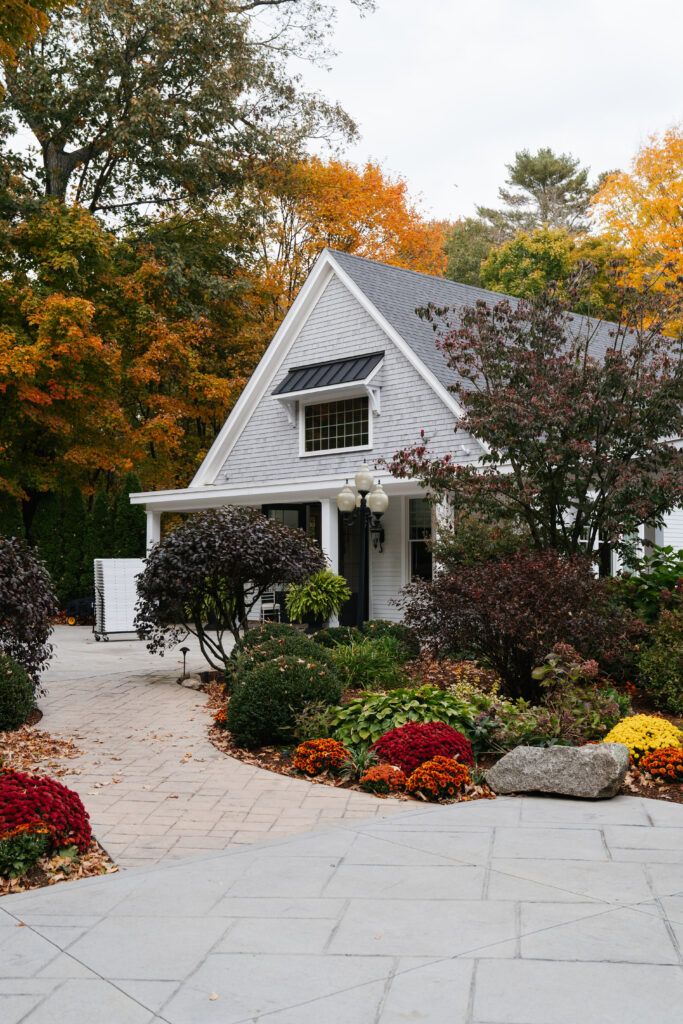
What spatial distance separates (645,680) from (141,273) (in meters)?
18.5

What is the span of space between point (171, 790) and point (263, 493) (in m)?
11.6

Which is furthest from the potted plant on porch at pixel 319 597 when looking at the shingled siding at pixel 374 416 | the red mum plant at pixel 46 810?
the red mum plant at pixel 46 810

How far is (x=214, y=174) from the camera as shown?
81.3 ft

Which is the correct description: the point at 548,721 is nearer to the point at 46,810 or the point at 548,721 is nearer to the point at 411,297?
the point at 46,810

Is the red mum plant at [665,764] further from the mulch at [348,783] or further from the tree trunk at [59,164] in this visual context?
the tree trunk at [59,164]

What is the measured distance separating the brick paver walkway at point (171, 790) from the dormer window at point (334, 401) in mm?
8539

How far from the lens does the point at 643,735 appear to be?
664cm

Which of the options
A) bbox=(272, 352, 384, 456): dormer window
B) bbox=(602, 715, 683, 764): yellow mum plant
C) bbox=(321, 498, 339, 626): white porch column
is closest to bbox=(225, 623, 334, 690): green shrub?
bbox=(602, 715, 683, 764): yellow mum plant

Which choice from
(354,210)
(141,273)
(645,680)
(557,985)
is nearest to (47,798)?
(557,985)

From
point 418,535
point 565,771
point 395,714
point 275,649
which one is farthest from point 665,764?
point 418,535

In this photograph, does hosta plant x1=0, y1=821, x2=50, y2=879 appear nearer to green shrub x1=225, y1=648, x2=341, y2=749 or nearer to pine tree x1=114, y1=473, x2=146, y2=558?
green shrub x1=225, y1=648, x2=341, y2=749

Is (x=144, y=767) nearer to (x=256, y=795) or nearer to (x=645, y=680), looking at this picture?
(x=256, y=795)

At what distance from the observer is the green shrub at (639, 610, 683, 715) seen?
8070mm

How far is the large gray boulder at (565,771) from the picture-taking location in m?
5.79
